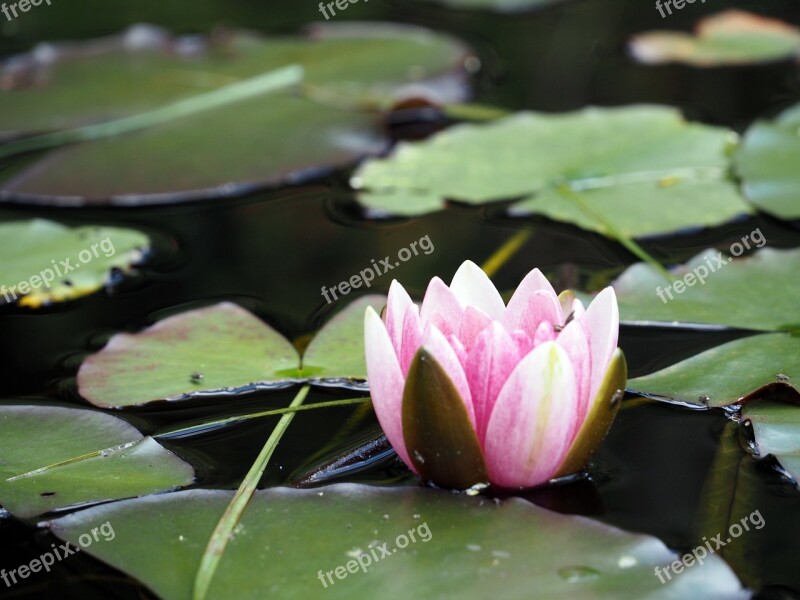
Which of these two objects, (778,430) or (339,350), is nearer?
(778,430)

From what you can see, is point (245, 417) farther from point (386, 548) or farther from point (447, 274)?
point (447, 274)

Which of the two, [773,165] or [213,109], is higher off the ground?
[213,109]

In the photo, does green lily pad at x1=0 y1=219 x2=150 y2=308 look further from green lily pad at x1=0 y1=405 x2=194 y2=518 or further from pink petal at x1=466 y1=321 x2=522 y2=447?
pink petal at x1=466 y1=321 x2=522 y2=447

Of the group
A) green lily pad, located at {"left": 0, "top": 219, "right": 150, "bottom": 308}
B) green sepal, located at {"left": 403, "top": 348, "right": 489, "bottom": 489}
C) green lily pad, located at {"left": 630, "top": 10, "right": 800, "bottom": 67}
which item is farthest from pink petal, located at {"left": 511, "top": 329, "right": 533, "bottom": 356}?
green lily pad, located at {"left": 630, "top": 10, "right": 800, "bottom": 67}

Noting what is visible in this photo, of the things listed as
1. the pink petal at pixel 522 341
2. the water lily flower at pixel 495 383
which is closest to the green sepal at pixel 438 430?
the water lily flower at pixel 495 383

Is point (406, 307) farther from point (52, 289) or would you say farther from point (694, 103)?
point (694, 103)

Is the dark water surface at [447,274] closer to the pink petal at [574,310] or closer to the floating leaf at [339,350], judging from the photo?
the floating leaf at [339,350]

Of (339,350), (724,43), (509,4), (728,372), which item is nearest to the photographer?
(728,372)

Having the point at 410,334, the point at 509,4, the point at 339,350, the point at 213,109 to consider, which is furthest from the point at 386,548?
the point at 509,4
